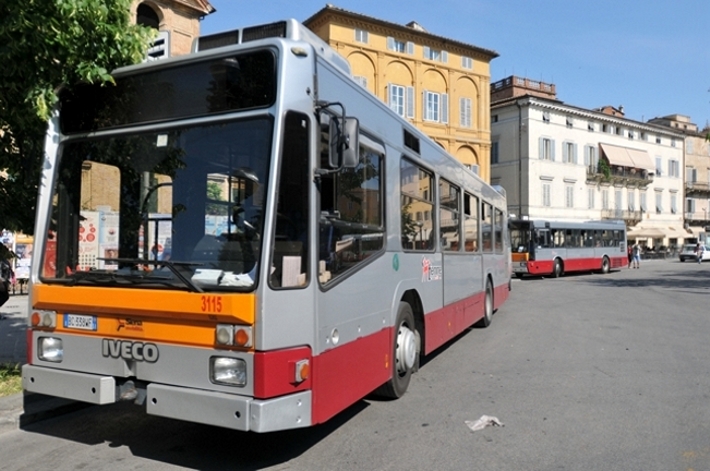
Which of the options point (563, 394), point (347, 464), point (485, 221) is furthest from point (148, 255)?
point (485, 221)

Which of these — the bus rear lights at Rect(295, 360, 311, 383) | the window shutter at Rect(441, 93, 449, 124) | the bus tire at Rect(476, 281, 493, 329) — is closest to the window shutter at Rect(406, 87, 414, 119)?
the window shutter at Rect(441, 93, 449, 124)

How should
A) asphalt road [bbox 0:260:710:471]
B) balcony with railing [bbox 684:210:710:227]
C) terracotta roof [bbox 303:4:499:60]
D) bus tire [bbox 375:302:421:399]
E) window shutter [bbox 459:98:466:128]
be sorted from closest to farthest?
asphalt road [bbox 0:260:710:471]
bus tire [bbox 375:302:421:399]
terracotta roof [bbox 303:4:499:60]
window shutter [bbox 459:98:466:128]
balcony with railing [bbox 684:210:710:227]

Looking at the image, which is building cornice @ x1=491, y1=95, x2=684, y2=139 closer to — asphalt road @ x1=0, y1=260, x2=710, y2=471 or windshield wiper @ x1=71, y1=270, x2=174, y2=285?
asphalt road @ x1=0, y1=260, x2=710, y2=471

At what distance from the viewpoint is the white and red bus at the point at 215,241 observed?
14.2 feet

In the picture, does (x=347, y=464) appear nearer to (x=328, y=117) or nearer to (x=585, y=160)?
(x=328, y=117)

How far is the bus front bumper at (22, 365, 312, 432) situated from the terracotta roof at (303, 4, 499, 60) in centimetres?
3483

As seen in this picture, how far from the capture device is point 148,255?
15.7ft

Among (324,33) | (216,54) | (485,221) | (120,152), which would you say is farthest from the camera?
(324,33)

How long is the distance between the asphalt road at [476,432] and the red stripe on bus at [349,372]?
436 millimetres

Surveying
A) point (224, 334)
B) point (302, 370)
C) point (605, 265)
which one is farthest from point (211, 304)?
point (605, 265)

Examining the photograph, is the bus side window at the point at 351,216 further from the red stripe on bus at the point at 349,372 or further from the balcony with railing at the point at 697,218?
the balcony with railing at the point at 697,218

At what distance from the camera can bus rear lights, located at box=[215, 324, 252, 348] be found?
424 cm

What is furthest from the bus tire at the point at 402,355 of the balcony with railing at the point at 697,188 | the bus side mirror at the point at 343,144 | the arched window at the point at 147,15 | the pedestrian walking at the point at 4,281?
the balcony with railing at the point at 697,188

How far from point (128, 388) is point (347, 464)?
5.70 ft
